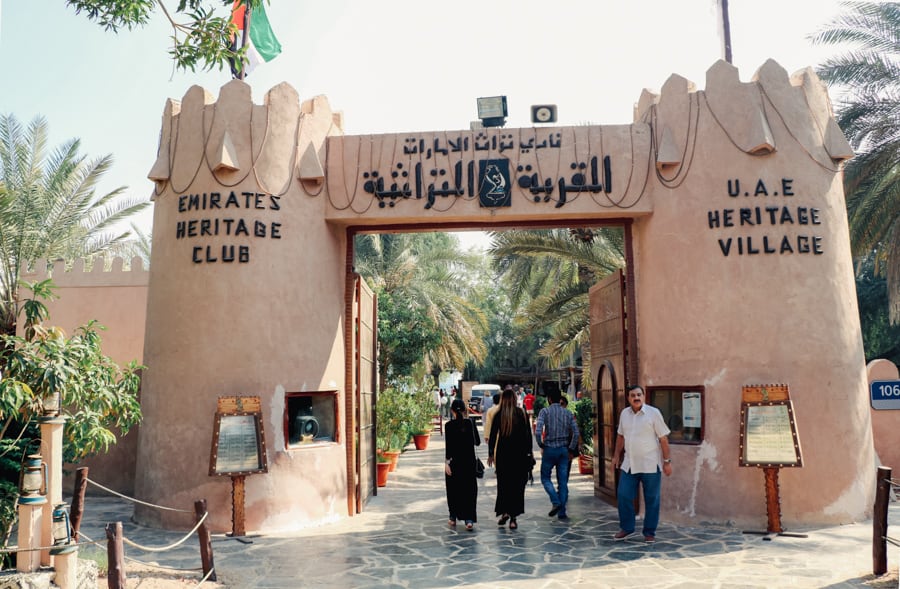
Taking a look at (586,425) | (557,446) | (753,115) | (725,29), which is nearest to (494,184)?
(753,115)

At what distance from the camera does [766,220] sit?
29.0 feet

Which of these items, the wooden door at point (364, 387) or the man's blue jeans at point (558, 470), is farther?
the wooden door at point (364, 387)

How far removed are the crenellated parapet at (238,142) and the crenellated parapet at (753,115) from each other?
5.02 m

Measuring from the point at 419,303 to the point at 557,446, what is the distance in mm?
13496

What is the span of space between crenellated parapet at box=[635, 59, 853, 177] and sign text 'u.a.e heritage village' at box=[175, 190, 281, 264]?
5498 mm

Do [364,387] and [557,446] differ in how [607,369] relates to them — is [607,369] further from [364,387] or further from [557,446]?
[364,387]

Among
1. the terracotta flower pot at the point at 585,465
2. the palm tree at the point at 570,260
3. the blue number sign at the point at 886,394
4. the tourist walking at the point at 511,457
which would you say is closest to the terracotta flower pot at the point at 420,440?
the palm tree at the point at 570,260

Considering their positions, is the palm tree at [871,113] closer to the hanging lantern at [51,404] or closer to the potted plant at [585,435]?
the potted plant at [585,435]

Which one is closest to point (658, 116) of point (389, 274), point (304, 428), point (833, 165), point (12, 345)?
point (833, 165)

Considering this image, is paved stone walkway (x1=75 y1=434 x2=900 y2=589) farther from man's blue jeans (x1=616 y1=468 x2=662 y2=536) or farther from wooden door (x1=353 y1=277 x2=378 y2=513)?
wooden door (x1=353 y1=277 x2=378 y2=513)

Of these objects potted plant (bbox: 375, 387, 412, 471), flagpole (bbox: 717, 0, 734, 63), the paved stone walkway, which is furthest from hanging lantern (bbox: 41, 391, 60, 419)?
flagpole (bbox: 717, 0, 734, 63)

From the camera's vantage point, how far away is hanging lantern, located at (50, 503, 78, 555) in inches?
198

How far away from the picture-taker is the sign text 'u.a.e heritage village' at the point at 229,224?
906cm

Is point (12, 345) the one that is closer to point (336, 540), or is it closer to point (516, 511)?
Answer: point (336, 540)
